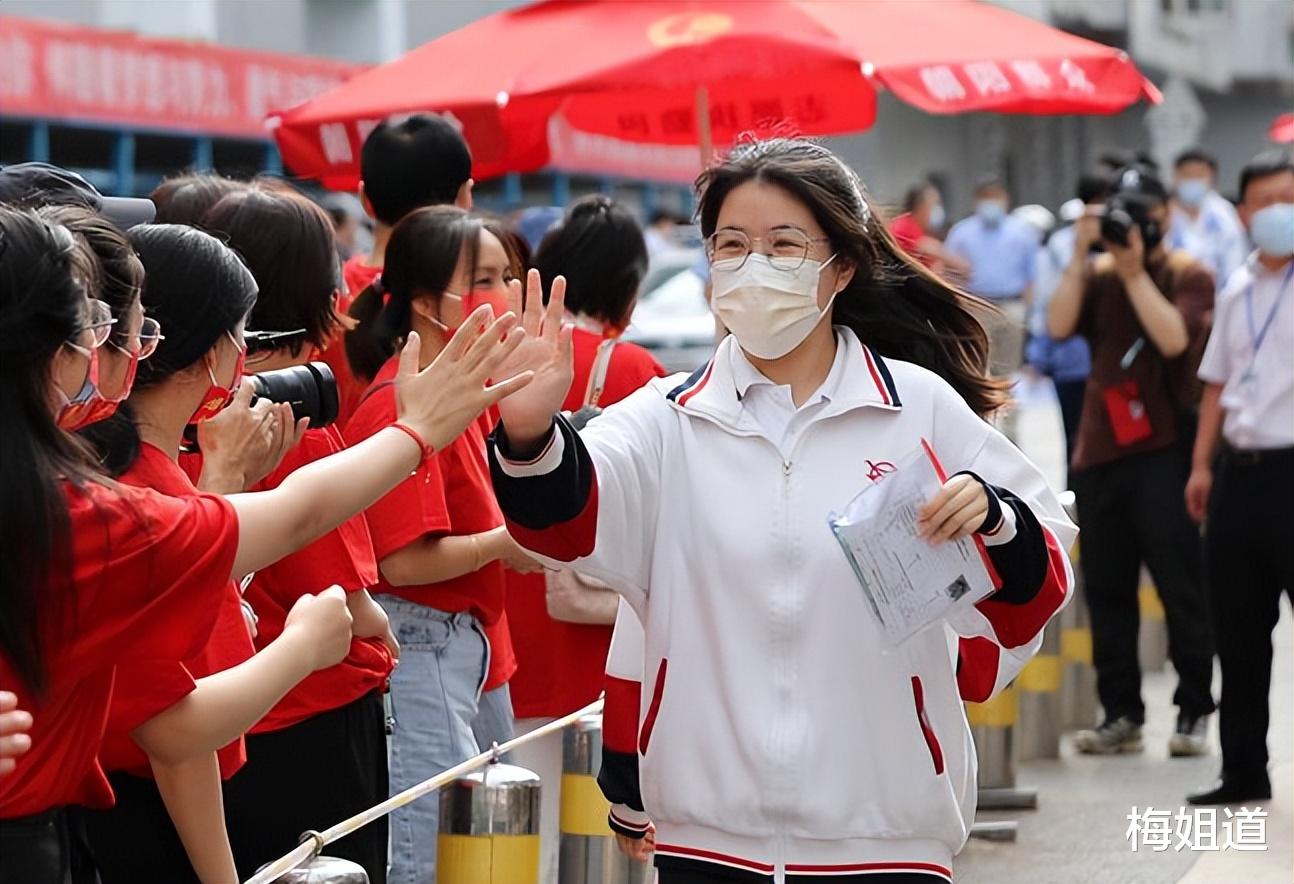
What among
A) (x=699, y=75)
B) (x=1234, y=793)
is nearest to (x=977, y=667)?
(x=699, y=75)

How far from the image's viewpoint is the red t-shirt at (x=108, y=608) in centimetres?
275

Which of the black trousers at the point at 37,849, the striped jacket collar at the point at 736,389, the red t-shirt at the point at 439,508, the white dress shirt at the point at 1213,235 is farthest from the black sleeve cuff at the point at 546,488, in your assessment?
the white dress shirt at the point at 1213,235

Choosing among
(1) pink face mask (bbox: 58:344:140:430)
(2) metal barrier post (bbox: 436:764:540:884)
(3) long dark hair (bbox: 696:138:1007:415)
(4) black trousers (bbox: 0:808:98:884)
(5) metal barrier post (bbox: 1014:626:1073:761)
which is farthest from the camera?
(5) metal barrier post (bbox: 1014:626:1073:761)

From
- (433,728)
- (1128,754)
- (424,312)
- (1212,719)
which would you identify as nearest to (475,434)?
(424,312)

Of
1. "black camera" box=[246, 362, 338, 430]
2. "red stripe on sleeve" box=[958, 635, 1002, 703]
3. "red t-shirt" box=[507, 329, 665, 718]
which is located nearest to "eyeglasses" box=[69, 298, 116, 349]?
"black camera" box=[246, 362, 338, 430]

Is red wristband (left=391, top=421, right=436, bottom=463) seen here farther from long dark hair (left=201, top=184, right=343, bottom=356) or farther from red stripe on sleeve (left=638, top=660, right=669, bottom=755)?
long dark hair (left=201, top=184, right=343, bottom=356)

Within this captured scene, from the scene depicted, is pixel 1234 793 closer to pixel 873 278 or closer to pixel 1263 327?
pixel 1263 327

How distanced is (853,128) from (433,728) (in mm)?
4049

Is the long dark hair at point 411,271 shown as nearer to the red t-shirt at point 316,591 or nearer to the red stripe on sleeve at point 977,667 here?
the red t-shirt at point 316,591

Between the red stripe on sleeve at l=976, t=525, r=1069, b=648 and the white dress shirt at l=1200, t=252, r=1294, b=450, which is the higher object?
the red stripe on sleeve at l=976, t=525, r=1069, b=648

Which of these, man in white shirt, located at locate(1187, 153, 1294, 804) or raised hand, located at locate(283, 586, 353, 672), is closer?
raised hand, located at locate(283, 586, 353, 672)

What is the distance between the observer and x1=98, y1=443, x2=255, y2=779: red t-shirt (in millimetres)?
3049

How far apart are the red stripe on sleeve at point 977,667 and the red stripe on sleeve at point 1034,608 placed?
0.12m

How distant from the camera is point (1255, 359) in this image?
7.67 meters
